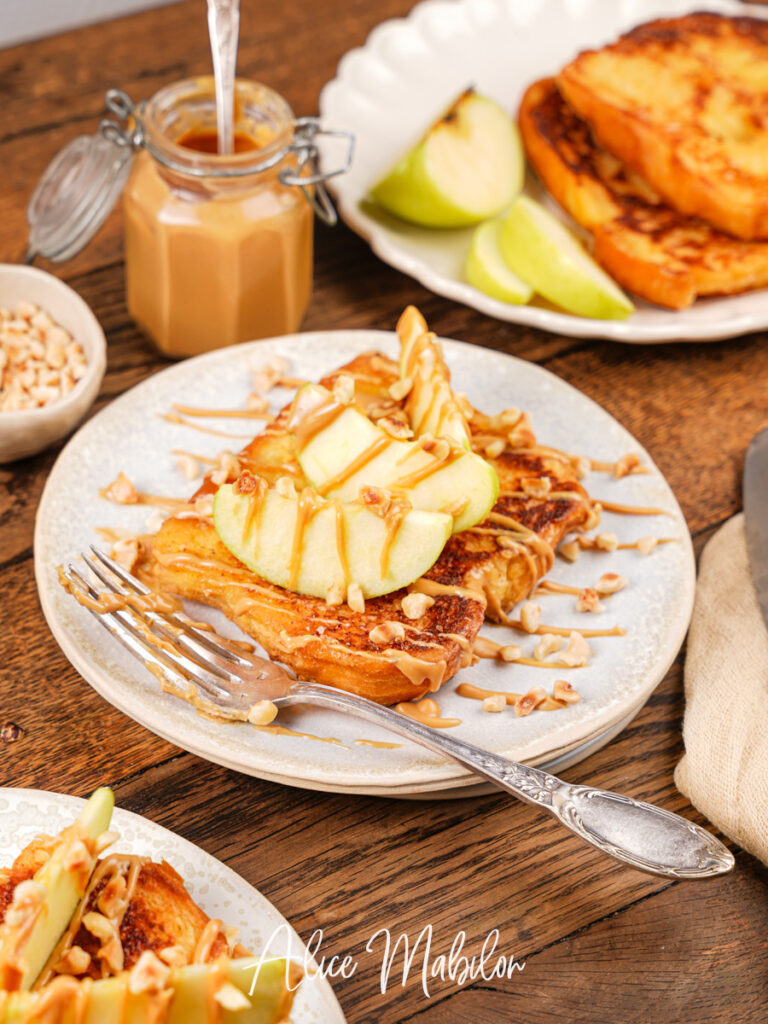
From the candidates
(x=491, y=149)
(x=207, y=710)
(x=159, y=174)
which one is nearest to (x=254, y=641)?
(x=207, y=710)

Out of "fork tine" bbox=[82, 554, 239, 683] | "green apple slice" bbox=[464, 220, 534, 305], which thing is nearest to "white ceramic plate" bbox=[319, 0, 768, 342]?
"green apple slice" bbox=[464, 220, 534, 305]

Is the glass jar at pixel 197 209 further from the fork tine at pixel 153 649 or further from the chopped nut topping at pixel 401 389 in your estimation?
the fork tine at pixel 153 649

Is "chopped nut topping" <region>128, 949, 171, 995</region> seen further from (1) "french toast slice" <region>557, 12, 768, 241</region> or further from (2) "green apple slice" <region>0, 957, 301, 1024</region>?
(1) "french toast slice" <region>557, 12, 768, 241</region>

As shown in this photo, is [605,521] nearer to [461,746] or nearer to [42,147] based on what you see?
[461,746]

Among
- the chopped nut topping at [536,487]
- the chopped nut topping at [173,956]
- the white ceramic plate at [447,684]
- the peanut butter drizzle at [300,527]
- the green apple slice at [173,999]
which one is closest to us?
the green apple slice at [173,999]

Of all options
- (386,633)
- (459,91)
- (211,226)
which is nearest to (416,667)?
(386,633)

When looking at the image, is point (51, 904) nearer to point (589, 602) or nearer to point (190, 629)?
point (190, 629)

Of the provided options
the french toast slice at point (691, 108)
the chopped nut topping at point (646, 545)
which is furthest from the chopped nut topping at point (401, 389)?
the french toast slice at point (691, 108)
